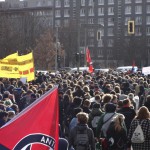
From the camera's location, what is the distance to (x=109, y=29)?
98375mm

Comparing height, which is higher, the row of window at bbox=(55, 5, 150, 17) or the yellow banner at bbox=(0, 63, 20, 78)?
the row of window at bbox=(55, 5, 150, 17)

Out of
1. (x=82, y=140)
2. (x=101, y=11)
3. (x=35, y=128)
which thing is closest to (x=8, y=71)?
(x=82, y=140)

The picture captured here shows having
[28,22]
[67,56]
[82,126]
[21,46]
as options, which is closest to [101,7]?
[67,56]

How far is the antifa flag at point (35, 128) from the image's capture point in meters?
4.04

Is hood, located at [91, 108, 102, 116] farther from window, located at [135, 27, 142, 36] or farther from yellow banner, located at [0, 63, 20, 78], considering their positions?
window, located at [135, 27, 142, 36]

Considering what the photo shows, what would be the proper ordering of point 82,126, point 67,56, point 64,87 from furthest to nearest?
point 67,56 → point 64,87 → point 82,126

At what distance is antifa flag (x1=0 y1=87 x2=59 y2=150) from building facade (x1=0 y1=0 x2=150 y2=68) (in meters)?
83.7

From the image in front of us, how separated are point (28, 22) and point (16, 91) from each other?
63.1 metres

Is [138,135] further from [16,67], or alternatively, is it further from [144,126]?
[16,67]

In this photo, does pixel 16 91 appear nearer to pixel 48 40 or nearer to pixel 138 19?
pixel 48 40

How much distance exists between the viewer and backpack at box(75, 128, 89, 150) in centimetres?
816

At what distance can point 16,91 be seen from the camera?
15.6 metres

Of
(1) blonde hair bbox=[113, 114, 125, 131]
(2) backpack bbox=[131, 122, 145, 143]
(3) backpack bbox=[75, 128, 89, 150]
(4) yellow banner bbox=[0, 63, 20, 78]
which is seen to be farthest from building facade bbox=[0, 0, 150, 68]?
(2) backpack bbox=[131, 122, 145, 143]

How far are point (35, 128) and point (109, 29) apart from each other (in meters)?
94.9
